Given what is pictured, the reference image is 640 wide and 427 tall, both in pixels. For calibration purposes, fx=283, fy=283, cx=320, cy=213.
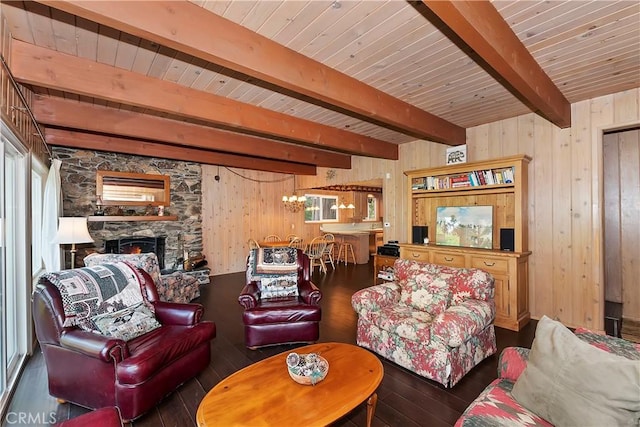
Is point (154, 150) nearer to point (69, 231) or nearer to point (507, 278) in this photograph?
point (69, 231)

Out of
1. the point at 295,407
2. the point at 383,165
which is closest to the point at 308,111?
the point at 383,165

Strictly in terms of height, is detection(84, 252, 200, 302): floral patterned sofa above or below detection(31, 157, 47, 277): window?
below

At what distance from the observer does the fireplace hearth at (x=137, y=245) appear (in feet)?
17.8

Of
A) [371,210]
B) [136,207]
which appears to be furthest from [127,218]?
[371,210]

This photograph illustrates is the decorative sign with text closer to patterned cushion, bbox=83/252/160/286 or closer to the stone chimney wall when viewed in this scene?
patterned cushion, bbox=83/252/160/286

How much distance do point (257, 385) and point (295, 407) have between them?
0.31m

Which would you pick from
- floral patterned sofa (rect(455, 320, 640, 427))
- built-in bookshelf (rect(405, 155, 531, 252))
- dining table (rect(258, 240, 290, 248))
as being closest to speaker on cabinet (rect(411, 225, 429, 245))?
built-in bookshelf (rect(405, 155, 531, 252))

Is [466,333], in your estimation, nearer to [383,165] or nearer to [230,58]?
[230,58]

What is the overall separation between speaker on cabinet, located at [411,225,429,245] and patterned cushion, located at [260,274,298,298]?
2266 millimetres

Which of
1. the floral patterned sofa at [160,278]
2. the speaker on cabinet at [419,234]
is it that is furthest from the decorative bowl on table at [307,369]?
the speaker on cabinet at [419,234]

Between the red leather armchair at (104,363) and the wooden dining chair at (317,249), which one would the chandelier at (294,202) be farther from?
the red leather armchair at (104,363)

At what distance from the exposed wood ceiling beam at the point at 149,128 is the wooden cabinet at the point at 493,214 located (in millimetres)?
2484

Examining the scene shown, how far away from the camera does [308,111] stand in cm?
373

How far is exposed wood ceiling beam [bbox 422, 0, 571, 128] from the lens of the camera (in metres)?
1.60
